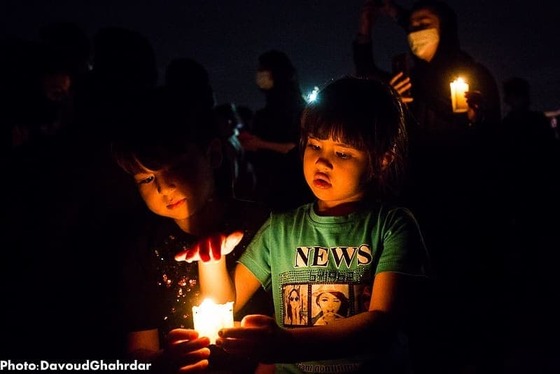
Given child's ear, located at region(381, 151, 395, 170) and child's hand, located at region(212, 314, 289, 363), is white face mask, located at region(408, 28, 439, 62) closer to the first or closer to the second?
child's ear, located at region(381, 151, 395, 170)

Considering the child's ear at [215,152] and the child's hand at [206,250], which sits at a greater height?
the child's ear at [215,152]

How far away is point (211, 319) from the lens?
6.94ft

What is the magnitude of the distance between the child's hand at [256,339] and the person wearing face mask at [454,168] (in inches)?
88.2

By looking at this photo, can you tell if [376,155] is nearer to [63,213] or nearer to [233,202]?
[233,202]

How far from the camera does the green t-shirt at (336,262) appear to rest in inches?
89.1

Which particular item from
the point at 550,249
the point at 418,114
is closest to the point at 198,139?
the point at 418,114

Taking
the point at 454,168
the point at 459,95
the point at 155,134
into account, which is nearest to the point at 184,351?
the point at 155,134

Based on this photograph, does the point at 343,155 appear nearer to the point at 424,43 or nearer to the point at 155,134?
the point at 155,134

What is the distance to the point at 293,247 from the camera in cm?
245

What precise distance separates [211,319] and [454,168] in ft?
8.46

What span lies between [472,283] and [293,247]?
8.24 feet

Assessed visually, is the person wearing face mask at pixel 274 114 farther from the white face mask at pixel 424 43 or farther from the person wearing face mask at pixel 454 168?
the white face mask at pixel 424 43

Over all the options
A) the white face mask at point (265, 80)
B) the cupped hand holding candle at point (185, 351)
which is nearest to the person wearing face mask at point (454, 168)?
A: the white face mask at point (265, 80)

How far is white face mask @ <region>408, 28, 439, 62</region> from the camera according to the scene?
447 cm
